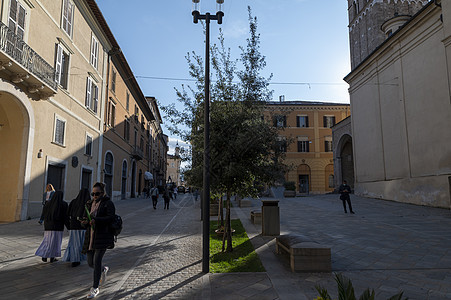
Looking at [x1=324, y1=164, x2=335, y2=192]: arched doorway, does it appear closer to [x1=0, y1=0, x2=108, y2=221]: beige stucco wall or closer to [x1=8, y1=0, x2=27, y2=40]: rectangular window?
[x1=0, y1=0, x2=108, y2=221]: beige stucco wall

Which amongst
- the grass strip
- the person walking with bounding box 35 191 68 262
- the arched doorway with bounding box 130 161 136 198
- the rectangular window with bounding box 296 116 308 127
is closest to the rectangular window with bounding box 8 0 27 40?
the person walking with bounding box 35 191 68 262

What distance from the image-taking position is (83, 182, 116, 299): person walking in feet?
14.2

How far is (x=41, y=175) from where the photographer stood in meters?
13.6

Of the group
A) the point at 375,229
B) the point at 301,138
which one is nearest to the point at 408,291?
the point at 375,229

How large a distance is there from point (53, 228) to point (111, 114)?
19361mm

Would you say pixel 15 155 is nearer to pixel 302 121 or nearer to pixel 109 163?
pixel 109 163

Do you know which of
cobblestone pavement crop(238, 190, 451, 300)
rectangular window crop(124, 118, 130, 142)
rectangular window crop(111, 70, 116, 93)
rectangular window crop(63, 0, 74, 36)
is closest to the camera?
cobblestone pavement crop(238, 190, 451, 300)

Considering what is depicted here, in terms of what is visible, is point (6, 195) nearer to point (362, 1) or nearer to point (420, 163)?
point (420, 163)

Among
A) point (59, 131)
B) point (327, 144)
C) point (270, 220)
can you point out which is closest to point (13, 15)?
point (59, 131)

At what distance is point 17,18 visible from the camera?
11.8 metres

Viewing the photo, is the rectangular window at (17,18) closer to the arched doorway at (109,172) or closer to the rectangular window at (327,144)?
the arched doorway at (109,172)

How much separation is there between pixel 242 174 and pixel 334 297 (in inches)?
124

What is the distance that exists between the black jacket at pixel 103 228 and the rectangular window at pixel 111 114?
2003cm

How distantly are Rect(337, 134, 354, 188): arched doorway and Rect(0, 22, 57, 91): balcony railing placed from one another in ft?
87.5
